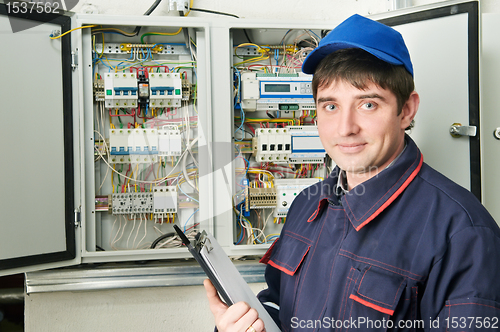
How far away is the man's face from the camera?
2.60 ft

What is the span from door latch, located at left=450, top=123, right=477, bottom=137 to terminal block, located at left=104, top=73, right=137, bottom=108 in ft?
4.78

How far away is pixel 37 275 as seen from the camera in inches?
64.0

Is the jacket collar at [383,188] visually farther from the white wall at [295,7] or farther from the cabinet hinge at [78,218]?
the white wall at [295,7]

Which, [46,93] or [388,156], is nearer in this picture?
[388,156]

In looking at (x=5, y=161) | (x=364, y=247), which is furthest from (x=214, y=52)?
(x=364, y=247)

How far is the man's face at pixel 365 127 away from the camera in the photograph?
2.60 ft

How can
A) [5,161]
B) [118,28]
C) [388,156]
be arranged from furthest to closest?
[118,28]
[5,161]
[388,156]

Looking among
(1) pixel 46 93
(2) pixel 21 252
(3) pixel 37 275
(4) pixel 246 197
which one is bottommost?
(3) pixel 37 275

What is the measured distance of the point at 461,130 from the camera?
133cm

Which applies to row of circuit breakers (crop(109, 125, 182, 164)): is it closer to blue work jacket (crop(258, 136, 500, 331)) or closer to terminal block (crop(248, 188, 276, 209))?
terminal block (crop(248, 188, 276, 209))

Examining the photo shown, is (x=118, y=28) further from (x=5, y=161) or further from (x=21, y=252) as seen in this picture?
(x=21, y=252)

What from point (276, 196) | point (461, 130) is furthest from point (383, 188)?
point (276, 196)

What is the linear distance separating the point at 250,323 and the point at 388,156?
1.65ft

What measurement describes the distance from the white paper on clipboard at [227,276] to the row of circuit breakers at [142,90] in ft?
3.61
